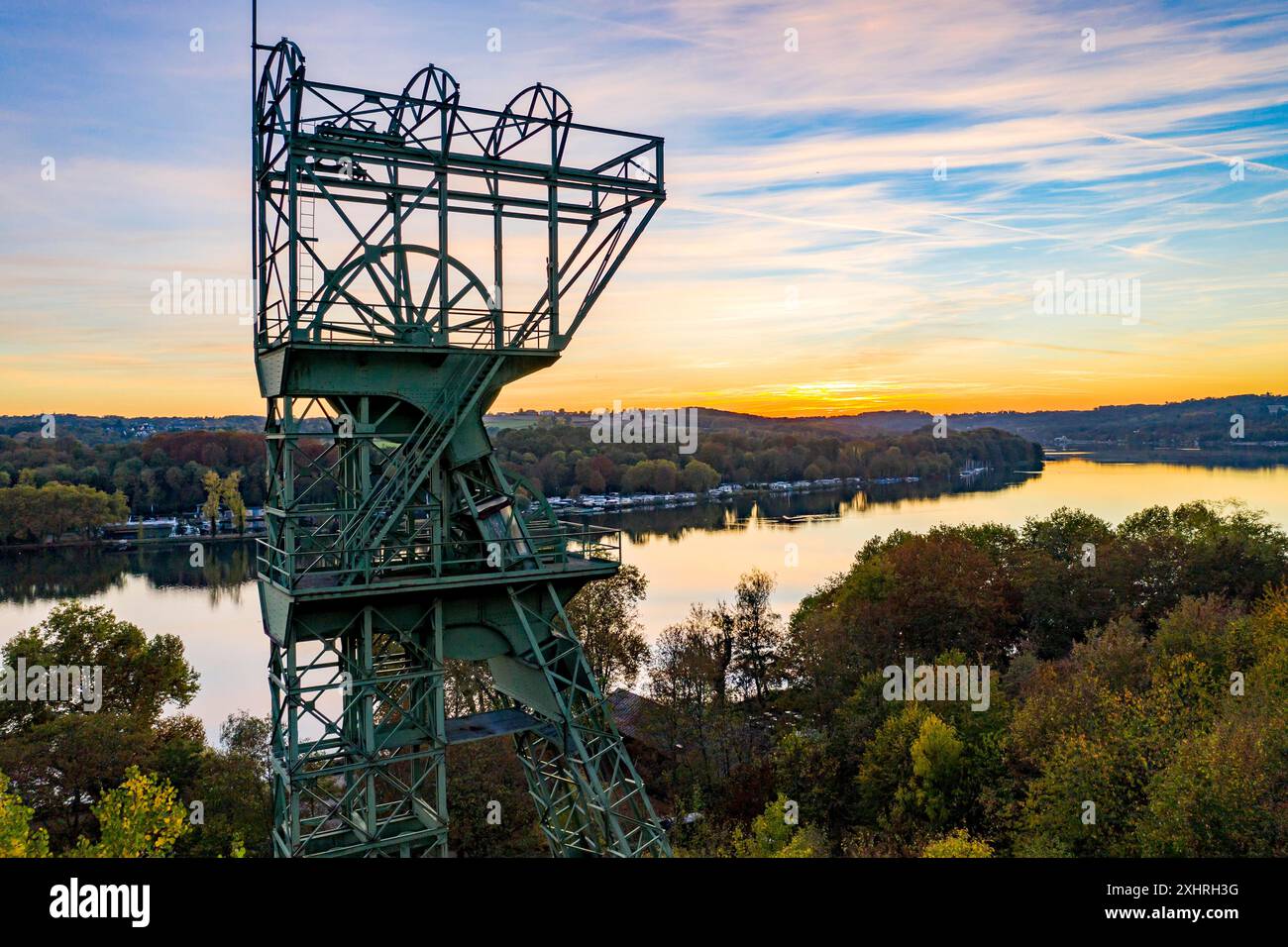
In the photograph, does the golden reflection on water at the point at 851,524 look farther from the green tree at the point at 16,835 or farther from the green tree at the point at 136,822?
the green tree at the point at 16,835

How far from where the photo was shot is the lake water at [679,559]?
5612 centimetres

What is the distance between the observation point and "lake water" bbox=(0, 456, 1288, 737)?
56.1 metres

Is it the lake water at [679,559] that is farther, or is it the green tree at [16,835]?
the lake water at [679,559]

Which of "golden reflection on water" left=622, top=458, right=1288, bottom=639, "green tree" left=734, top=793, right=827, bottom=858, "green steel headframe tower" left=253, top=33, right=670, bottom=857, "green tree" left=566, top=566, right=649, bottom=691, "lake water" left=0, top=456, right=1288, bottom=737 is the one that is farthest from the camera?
"golden reflection on water" left=622, top=458, right=1288, bottom=639

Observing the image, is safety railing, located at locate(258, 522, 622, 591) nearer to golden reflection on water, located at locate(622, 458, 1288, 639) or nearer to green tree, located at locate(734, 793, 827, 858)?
green tree, located at locate(734, 793, 827, 858)

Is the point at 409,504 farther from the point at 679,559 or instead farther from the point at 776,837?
the point at 679,559

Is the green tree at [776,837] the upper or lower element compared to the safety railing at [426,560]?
lower

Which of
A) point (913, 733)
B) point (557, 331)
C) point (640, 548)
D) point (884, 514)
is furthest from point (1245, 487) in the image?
point (557, 331)

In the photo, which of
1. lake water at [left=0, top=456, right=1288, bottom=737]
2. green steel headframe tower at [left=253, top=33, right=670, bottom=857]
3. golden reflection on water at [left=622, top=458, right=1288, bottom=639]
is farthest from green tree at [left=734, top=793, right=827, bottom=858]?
Answer: golden reflection on water at [left=622, top=458, right=1288, bottom=639]

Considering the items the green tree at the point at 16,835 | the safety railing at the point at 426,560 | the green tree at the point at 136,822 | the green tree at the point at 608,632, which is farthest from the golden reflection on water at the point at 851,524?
the safety railing at the point at 426,560

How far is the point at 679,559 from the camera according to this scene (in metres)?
80.9

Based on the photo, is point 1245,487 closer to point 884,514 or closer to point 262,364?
point 884,514

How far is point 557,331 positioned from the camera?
1527cm
